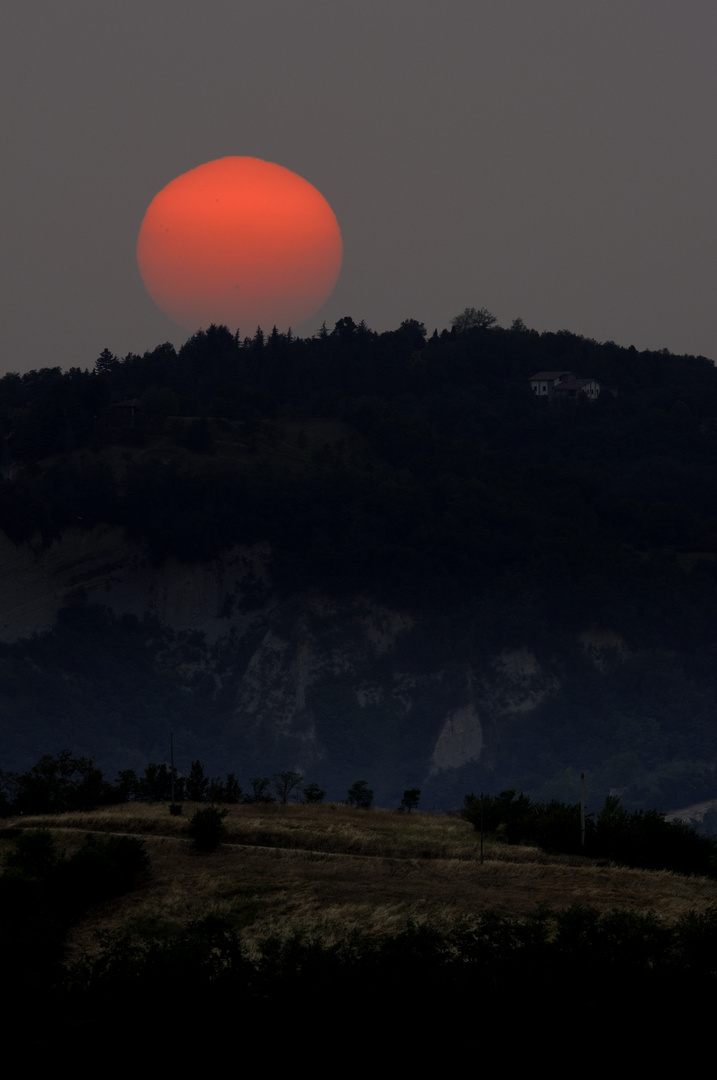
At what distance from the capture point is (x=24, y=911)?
4375 cm

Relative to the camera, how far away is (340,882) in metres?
45.3

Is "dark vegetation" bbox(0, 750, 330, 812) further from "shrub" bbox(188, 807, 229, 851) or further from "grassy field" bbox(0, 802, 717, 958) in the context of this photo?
"grassy field" bbox(0, 802, 717, 958)

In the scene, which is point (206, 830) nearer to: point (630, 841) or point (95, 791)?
point (630, 841)

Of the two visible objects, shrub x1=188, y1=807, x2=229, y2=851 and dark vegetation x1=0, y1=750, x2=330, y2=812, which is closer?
shrub x1=188, y1=807, x2=229, y2=851

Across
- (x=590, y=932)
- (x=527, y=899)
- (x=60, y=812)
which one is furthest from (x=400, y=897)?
(x=60, y=812)

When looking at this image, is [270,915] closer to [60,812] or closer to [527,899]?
[527,899]

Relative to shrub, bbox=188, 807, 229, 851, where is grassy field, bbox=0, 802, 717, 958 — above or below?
below

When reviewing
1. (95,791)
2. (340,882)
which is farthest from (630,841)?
(95,791)

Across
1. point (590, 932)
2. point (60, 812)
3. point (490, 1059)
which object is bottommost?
point (490, 1059)

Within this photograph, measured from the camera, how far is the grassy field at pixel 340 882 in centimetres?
4203

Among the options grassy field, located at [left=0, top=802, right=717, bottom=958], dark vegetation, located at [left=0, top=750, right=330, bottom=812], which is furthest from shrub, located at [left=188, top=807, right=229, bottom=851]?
grassy field, located at [left=0, top=802, right=717, bottom=958]

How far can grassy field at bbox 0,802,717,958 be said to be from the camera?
4203cm

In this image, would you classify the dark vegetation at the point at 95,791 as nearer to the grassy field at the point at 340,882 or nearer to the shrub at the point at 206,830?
the shrub at the point at 206,830

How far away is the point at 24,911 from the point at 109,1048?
11.2 meters
